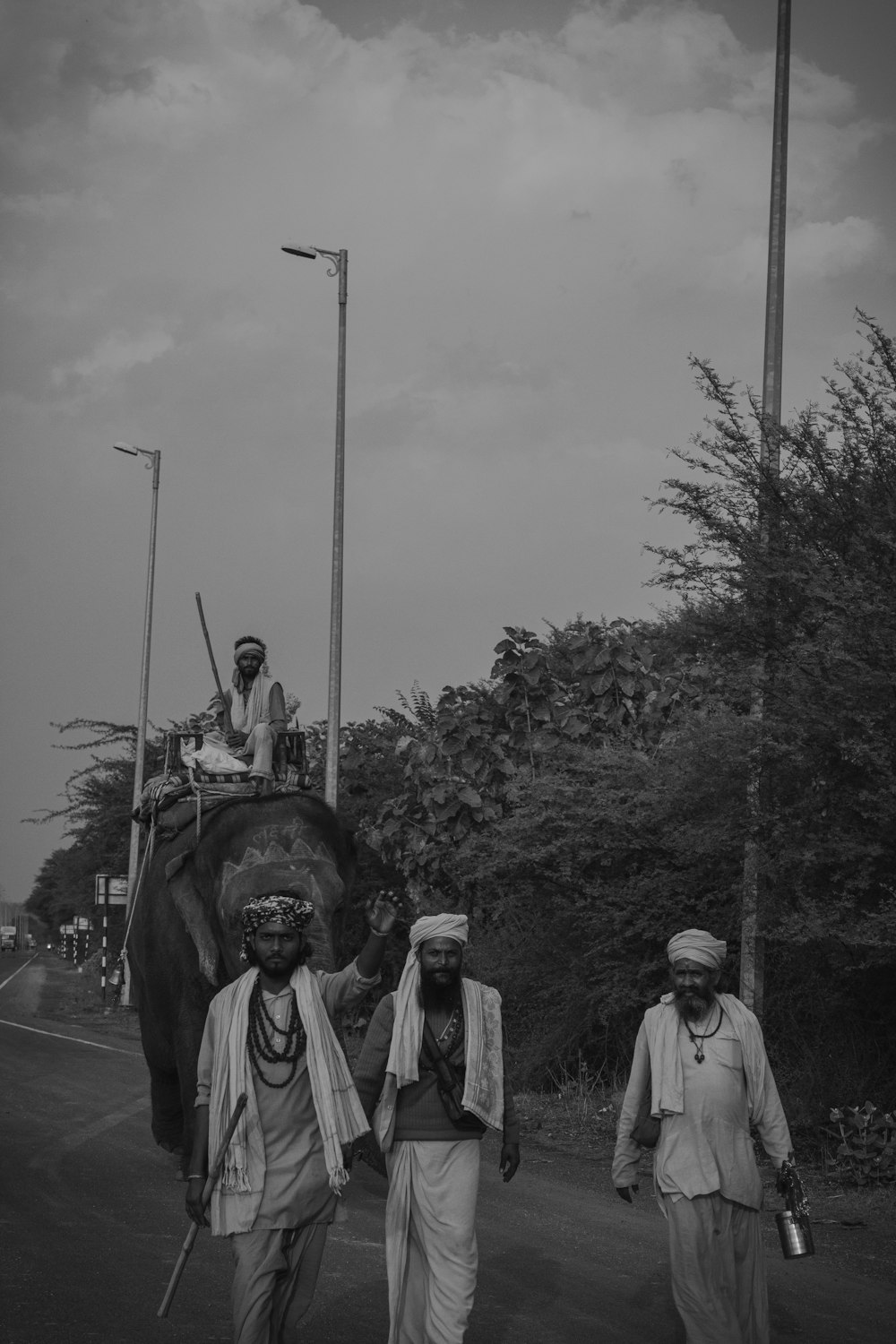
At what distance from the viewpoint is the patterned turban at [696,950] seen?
22.0 ft

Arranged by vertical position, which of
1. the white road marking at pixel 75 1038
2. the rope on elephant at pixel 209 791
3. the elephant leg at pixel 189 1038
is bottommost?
the white road marking at pixel 75 1038

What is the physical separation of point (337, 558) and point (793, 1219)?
620 inches

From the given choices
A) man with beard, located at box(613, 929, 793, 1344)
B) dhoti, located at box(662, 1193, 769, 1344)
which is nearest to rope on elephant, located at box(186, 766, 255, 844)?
man with beard, located at box(613, 929, 793, 1344)

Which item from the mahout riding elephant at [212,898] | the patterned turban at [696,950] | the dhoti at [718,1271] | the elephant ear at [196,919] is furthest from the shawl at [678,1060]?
the elephant ear at [196,919]

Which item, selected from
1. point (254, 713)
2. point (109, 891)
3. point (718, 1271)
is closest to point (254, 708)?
point (254, 713)

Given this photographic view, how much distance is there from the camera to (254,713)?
11734mm

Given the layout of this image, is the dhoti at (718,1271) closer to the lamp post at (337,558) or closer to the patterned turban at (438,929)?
the patterned turban at (438,929)

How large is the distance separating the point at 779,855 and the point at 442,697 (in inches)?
419

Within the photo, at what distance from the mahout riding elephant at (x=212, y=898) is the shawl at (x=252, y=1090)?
201cm

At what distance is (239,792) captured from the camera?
1102cm

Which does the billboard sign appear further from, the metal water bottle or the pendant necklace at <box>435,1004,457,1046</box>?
the metal water bottle

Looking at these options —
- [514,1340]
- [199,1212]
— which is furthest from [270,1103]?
[514,1340]

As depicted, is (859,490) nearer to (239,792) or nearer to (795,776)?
(795,776)

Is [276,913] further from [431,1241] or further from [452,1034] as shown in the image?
[431,1241]
